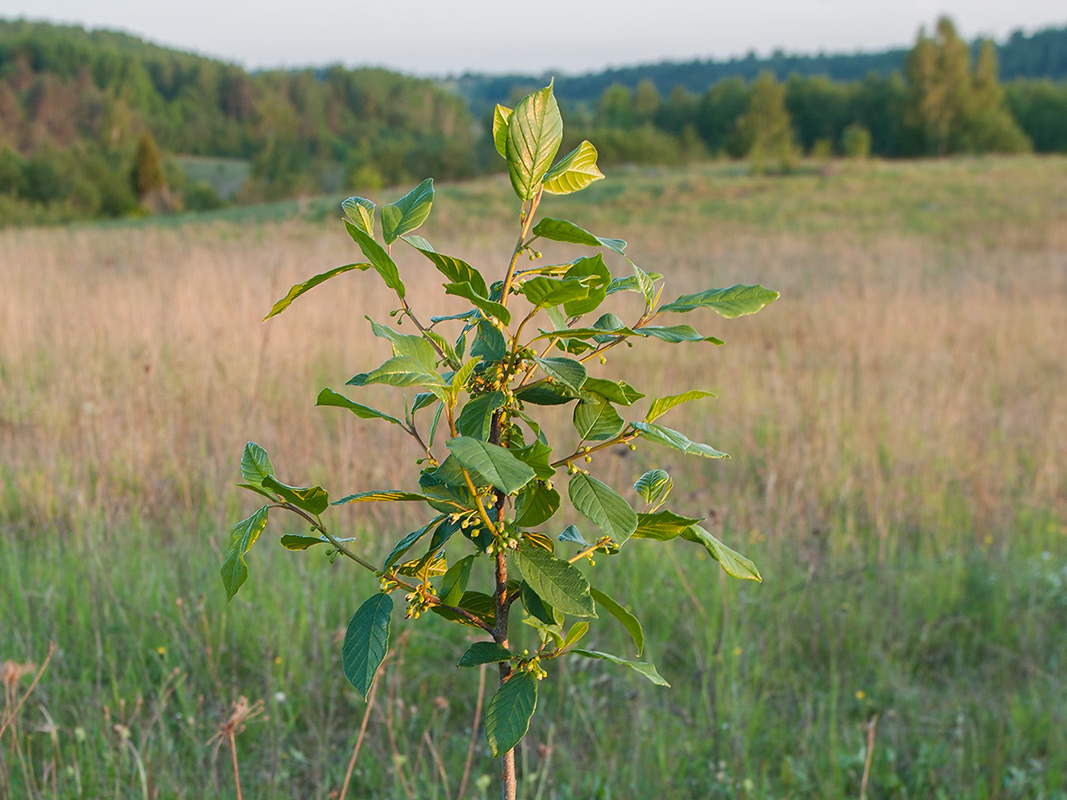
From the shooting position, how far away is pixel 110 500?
314 cm

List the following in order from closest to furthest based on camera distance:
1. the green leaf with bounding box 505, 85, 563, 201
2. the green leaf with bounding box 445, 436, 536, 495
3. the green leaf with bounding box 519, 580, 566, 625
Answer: the green leaf with bounding box 445, 436, 536, 495, the green leaf with bounding box 505, 85, 563, 201, the green leaf with bounding box 519, 580, 566, 625

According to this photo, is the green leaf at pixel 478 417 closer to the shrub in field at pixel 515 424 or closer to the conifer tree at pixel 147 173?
the shrub in field at pixel 515 424

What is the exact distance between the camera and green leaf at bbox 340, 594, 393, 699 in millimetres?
625

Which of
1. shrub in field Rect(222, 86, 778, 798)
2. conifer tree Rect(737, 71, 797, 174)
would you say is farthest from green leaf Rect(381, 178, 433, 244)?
conifer tree Rect(737, 71, 797, 174)

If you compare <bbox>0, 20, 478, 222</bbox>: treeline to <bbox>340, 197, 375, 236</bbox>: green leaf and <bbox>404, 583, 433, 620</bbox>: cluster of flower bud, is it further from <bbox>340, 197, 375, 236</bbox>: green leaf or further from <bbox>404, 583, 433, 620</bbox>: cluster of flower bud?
<bbox>404, 583, 433, 620</bbox>: cluster of flower bud

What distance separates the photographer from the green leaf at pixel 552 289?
60 cm

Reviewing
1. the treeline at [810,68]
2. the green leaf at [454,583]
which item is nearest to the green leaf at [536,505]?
the green leaf at [454,583]

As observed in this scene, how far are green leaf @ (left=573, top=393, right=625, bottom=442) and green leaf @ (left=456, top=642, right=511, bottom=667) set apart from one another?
21 cm

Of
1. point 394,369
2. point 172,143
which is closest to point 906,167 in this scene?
point 394,369

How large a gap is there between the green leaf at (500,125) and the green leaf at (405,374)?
21cm

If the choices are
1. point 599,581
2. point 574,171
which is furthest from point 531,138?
point 599,581

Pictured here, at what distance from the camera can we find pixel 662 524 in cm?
70

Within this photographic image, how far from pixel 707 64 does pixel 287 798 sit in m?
119

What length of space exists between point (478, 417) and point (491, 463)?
72mm
